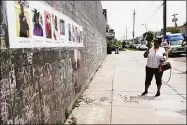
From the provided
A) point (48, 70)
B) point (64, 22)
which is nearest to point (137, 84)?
point (64, 22)

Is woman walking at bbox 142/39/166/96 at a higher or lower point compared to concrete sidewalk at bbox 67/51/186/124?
higher

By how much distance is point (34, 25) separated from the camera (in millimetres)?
3504

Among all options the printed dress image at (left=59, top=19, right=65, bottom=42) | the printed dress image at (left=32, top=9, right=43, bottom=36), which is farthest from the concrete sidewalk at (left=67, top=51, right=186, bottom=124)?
the printed dress image at (left=32, top=9, right=43, bottom=36)

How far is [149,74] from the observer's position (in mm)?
7754

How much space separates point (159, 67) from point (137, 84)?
2.27m

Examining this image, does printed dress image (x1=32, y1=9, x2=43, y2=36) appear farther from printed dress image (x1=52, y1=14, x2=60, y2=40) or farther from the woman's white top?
the woman's white top

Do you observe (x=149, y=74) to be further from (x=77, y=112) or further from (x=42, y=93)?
(x=42, y=93)

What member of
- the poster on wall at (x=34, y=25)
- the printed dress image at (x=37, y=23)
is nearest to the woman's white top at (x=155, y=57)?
the poster on wall at (x=34, y=25)

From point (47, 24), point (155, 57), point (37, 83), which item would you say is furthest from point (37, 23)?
point (155, 57)

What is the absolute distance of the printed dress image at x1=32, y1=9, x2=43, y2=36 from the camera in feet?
11.5

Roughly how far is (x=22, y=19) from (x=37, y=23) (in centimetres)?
53

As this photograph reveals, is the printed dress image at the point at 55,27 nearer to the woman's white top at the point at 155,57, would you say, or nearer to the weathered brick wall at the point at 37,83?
the weathered brick wall at the point at 37,83

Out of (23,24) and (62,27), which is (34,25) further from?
(62,27)

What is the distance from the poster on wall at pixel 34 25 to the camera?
285 centimetres
